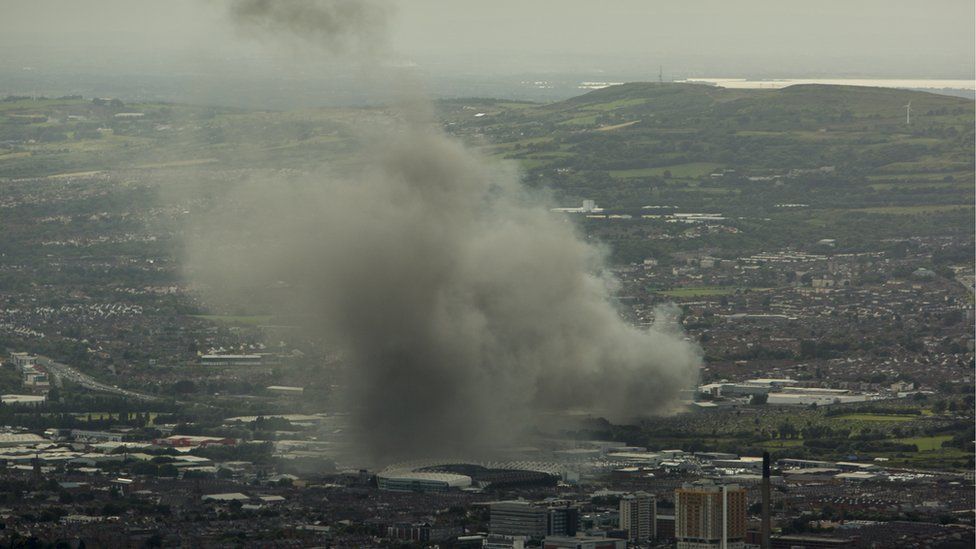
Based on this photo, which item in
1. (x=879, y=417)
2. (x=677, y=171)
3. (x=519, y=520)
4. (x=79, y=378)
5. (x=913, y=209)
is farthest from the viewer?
(x=677, y=171)

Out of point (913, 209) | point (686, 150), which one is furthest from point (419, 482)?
point (686, 150)

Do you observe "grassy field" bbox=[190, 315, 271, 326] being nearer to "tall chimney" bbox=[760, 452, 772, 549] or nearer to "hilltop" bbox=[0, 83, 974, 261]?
"hilltop" bbox=[0, 83, 974, 261]

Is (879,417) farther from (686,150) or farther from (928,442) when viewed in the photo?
(686,150)

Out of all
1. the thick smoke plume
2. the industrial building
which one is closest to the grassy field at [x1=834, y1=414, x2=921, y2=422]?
the thick smoke plume

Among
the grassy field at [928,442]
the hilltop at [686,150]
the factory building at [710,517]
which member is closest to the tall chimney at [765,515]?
the factory building at [710,517]

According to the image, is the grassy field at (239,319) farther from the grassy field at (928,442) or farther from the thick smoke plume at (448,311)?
the grassy field at (928,442)

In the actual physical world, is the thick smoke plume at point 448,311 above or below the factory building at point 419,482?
above
